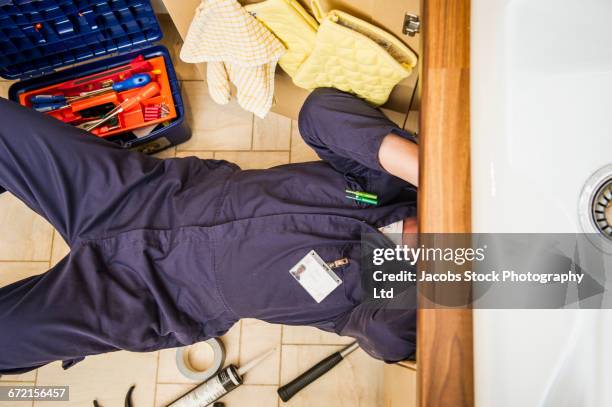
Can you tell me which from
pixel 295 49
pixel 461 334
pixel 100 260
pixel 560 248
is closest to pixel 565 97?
pixel 560 248

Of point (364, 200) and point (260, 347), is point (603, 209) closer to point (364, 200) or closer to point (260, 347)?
point (364, 200)

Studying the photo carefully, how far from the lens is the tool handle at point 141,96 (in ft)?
4.58

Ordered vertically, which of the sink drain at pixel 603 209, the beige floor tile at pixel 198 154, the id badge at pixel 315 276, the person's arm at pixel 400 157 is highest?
the sink drain at pixel 603 209

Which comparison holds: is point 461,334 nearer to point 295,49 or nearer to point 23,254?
point 295,49

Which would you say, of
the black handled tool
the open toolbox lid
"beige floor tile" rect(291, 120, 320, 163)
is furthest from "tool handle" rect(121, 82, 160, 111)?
the black handled tool

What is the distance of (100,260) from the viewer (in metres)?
1.15

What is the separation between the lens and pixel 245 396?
4.74 feet

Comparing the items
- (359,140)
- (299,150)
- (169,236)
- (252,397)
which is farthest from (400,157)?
(252,397)

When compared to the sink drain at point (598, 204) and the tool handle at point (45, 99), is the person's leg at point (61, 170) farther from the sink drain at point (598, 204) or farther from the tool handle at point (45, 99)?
the sink drain at point (598, 204)

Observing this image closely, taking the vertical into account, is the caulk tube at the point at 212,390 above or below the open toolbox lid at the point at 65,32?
below

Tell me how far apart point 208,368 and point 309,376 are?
294 millimetres

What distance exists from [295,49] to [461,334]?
74 centimetres

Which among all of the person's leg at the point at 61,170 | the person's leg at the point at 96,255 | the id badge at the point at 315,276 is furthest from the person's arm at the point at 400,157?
the person's leg at the point at 61,170

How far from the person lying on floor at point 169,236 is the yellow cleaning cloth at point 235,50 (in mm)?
141
